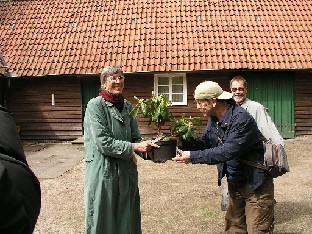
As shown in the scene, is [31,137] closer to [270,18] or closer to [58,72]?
[58,72]

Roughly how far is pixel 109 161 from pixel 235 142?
109 cm

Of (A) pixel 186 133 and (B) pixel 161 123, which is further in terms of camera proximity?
(B) pixel 161 123

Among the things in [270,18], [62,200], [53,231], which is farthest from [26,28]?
[53,231]

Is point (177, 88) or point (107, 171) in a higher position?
point (177, 88)

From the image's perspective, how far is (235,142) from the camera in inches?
125

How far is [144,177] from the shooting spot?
26.6 ft

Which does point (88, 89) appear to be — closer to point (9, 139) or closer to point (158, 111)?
point (158, 111)

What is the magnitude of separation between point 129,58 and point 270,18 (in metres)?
5.55

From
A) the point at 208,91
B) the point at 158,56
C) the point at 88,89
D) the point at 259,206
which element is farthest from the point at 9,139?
the point at 88,89

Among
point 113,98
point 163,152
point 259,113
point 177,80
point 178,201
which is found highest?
point 177,80

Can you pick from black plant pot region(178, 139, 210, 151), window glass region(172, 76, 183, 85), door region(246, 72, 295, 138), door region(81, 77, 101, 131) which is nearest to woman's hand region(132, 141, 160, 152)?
black plant pot region(178, 139, 210, 151)

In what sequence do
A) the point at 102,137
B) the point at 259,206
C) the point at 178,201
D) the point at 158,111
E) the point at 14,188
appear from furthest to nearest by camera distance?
the point at 178,201 → the point at 158,111 → the point at 259,206 → the point at 102,137 → the point at 14,188

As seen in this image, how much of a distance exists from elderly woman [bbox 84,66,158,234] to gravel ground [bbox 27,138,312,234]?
171 cm

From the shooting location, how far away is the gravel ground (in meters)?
5.05
